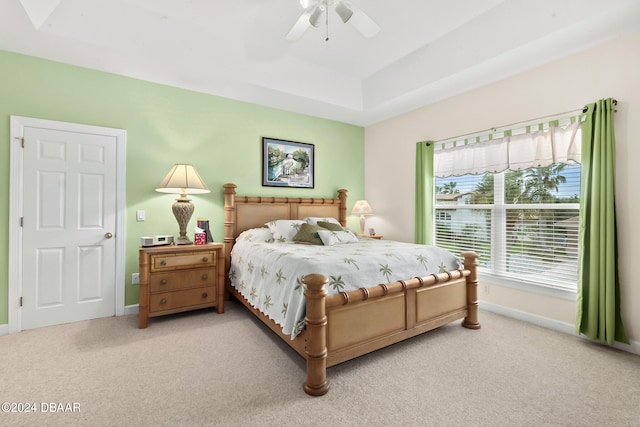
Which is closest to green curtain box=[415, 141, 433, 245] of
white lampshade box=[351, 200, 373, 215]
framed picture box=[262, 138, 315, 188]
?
white lampshade box=[351, 200, 373, 215]

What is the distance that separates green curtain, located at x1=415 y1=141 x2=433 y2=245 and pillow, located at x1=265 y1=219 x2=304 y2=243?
1719 mm

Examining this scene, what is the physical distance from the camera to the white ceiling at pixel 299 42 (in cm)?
242

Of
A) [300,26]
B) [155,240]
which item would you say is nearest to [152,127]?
[155,240]

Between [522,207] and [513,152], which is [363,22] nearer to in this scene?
[513,152]

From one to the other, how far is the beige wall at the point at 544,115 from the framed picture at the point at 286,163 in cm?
132

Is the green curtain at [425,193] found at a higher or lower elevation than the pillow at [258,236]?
higher

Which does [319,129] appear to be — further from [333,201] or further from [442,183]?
[442,183]

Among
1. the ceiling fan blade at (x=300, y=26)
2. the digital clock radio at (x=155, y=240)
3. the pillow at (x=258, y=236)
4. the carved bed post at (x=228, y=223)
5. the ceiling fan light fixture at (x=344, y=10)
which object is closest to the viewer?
the ceiling fan light fixture at (x=344, y=10)

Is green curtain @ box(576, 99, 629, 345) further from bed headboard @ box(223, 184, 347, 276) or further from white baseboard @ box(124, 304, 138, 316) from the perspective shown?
white baseboard @ box(124, 304, 138, 316)

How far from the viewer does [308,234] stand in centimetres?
344

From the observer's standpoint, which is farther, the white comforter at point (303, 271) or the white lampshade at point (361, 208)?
the white lampshade at point (361, 208)

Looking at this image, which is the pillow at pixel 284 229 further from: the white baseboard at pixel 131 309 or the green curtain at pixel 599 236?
the green curtain at pixel 599 236

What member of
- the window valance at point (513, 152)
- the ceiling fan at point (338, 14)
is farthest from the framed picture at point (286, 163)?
the window valance at point (513, 152)

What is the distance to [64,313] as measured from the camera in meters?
2.92
